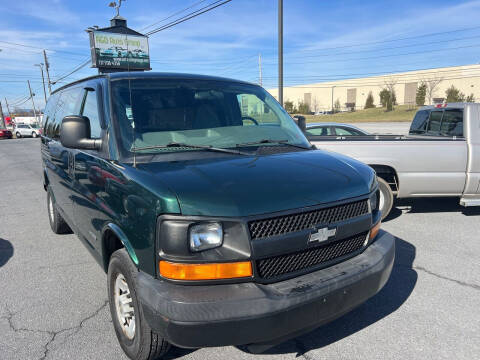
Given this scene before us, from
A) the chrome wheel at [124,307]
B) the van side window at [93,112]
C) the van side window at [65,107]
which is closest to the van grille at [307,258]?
the chrome wheel at [124,307]

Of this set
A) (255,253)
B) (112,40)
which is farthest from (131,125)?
(112,40)

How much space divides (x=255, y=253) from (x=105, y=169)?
1396 mm

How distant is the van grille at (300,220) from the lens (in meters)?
2.05

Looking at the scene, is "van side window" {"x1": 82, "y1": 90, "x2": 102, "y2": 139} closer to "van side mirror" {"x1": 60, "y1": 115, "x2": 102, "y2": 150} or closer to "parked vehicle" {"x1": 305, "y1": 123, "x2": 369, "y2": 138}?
"van side mirror" {"x1": 60, "y1": 115, "x2": 102, "y2": 150}

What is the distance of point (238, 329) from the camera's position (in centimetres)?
192

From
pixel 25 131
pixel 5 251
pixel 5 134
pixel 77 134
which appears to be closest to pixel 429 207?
pixel 77 134

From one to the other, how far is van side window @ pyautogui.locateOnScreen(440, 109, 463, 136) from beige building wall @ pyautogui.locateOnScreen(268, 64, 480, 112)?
73.0 meters

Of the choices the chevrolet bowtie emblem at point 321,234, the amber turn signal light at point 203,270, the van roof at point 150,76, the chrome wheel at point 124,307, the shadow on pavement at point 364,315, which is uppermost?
the van roof at point 150,76

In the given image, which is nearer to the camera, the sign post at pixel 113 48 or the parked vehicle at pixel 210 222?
the parked vehicle at pixel 210 222

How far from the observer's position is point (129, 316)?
8.40 ft

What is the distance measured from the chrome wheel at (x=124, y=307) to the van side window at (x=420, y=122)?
647 centimetres

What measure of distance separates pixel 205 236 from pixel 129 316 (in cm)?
105

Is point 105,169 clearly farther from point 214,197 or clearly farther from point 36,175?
point 36,175

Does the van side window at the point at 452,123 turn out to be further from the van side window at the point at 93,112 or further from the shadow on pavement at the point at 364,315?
the van side window at the point at 93,112
